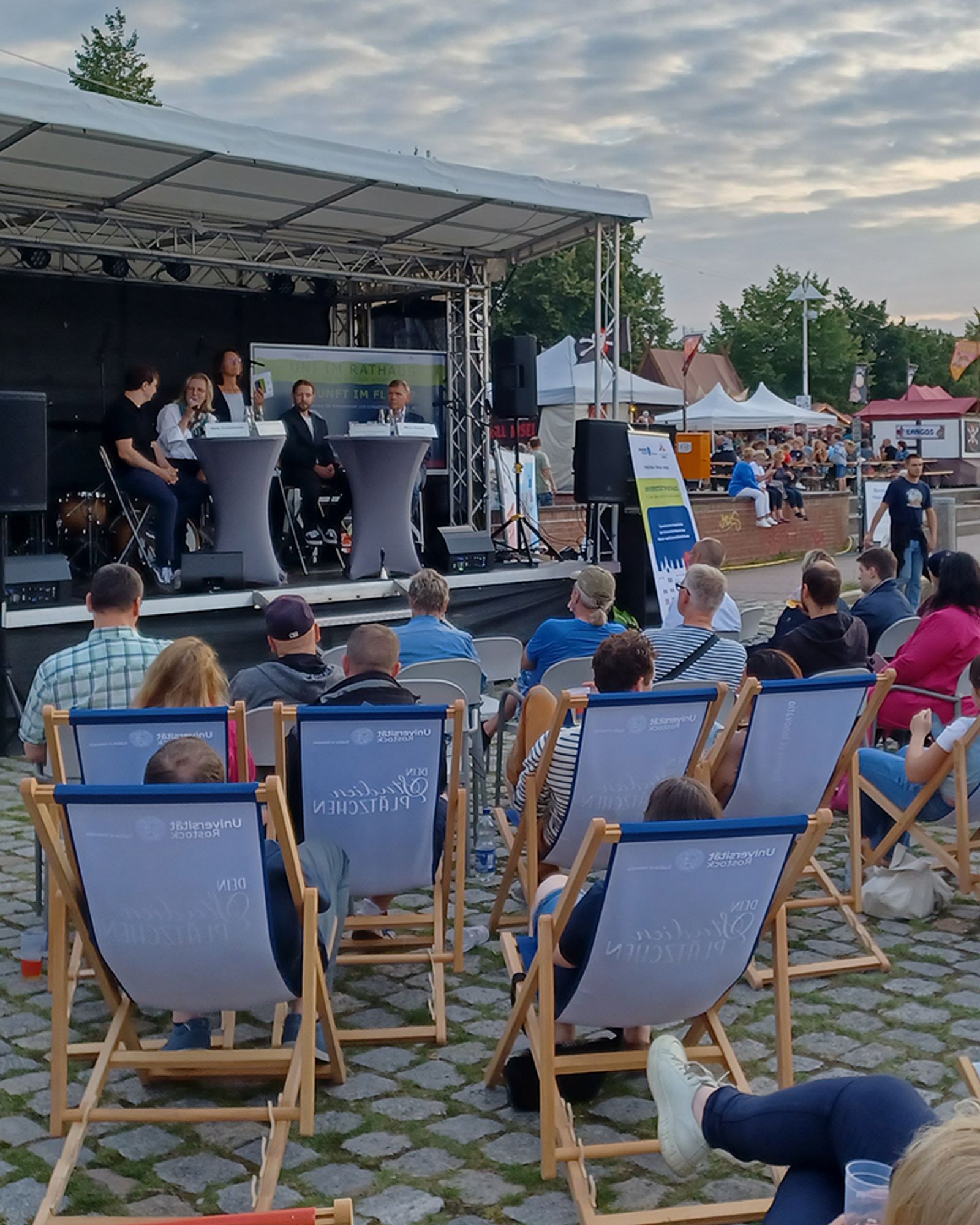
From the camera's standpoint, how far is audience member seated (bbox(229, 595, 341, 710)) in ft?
14.4

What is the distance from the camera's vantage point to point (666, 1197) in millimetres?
2748

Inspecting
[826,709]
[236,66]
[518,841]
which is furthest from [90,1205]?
[236,66]

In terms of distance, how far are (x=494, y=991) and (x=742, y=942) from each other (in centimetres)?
130

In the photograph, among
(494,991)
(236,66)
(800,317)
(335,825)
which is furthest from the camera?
(800,317)

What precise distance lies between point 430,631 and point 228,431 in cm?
418

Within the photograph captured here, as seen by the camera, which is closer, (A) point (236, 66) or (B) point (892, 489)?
(B) point (892, 489)

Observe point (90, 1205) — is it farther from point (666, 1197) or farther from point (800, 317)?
point (800, 317)

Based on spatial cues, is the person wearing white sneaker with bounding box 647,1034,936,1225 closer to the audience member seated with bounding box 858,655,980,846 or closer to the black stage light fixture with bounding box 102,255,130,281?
the audience member seated with bounding box 858,655,980,846

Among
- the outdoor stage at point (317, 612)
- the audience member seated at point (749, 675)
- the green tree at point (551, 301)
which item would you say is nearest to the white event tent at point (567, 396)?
the outdoor stage at point (317, 612)

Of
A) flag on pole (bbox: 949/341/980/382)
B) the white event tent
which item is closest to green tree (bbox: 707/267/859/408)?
flag on pole (bbox: 949/341/980/382)

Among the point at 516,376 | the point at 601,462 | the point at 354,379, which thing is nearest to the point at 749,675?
the point at 601,462

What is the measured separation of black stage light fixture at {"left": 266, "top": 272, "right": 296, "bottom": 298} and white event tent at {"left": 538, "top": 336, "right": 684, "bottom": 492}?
8.59 metres

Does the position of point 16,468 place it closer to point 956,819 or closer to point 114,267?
point 114,267

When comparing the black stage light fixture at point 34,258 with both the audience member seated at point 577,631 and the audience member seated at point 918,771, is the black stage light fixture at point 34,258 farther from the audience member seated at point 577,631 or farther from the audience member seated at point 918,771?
the audience member seated at point 918,771
